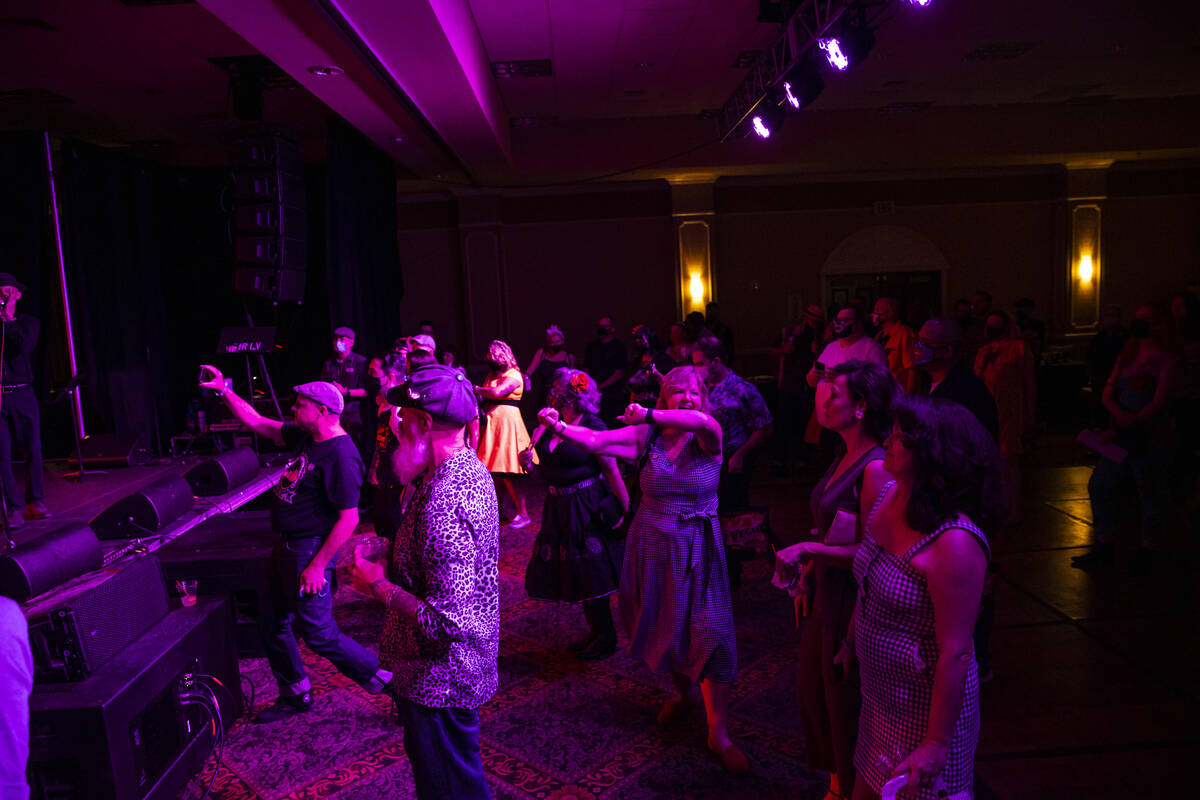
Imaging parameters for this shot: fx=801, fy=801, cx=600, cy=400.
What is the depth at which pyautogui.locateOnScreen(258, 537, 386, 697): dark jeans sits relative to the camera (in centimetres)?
318

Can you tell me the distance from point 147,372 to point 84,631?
26.8 ft

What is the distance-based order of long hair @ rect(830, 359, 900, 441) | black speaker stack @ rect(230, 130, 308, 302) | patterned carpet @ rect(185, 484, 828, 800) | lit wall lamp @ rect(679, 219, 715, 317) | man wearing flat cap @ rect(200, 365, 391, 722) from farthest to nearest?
lit wall lamp @ rect(679, 219, 715, 317), black speaker stack @ rect(230, 130, 308, 302), man wearing flat cap @ rect(200, 365, 391, 722), patterned carpet @ rect(185, 484, 828, 800), long hair @ rect(830, 359, 900, 441)

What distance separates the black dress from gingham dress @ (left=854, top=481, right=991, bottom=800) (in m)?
1.92

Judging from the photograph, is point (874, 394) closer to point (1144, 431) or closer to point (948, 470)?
point (948, 470)

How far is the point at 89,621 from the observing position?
246 centimetres

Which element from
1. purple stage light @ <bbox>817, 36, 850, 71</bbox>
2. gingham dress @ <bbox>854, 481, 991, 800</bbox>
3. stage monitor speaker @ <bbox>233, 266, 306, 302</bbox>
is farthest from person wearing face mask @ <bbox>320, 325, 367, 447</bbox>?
gingham dress @ <bbox>854, 481, 991, 800</bbox>

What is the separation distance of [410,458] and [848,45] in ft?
13.6

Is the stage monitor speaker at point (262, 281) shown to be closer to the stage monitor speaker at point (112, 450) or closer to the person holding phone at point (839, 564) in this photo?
the stage monitor speaker at point (112, 450)

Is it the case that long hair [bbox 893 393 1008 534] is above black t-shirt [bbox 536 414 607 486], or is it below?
above

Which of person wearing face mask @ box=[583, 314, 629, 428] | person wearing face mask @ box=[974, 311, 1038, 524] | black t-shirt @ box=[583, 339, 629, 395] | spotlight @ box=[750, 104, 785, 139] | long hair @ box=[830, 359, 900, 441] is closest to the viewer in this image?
long hair @ box=[830, 359, 900, 441]

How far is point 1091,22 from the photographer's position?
6.95m

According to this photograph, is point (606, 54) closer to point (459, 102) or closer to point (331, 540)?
point (459, 102)

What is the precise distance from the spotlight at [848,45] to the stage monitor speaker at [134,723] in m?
4.56

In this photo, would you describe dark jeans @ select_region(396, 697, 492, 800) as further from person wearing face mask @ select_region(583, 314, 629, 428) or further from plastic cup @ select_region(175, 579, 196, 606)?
person wearing face mask @ select_region(583, 314, 629, 428)
